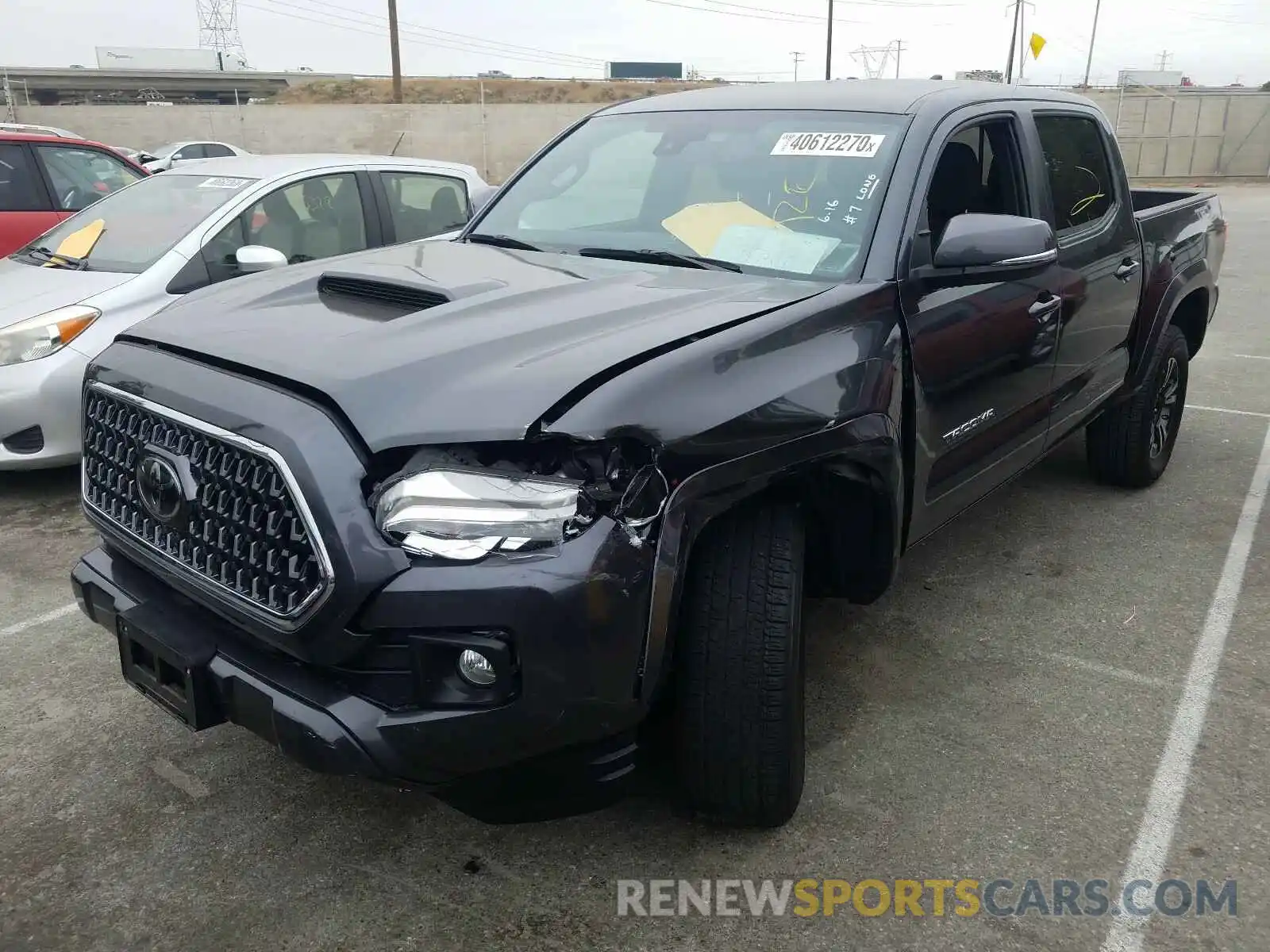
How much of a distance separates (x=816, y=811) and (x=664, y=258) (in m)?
1.56

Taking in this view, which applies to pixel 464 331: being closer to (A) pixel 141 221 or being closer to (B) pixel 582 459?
(B) pixel 582 459

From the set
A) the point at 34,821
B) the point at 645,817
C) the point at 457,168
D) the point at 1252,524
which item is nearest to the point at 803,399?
the point at 645,817

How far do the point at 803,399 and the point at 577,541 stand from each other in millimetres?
701

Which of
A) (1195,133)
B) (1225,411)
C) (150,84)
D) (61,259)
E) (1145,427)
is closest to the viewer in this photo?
(1145,427)

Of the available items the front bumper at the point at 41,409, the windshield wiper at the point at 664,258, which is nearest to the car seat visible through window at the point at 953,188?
the windshield wiper at the point at 664,258

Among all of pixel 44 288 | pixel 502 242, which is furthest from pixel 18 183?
pixel 502 242

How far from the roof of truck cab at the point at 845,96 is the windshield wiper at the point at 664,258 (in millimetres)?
717

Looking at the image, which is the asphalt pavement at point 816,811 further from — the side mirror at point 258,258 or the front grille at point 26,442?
the side mirror at point 258,258

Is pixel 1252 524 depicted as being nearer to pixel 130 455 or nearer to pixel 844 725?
pixel 844 725

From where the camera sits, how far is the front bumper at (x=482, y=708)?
1.88 meters

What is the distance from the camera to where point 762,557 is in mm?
2271

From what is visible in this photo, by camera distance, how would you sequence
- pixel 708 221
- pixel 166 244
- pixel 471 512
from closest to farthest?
pixel 471 512 < pixel 708 221 < pixel 166 244

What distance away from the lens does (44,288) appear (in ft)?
16.6

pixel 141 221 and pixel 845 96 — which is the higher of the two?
pixel 845 96
